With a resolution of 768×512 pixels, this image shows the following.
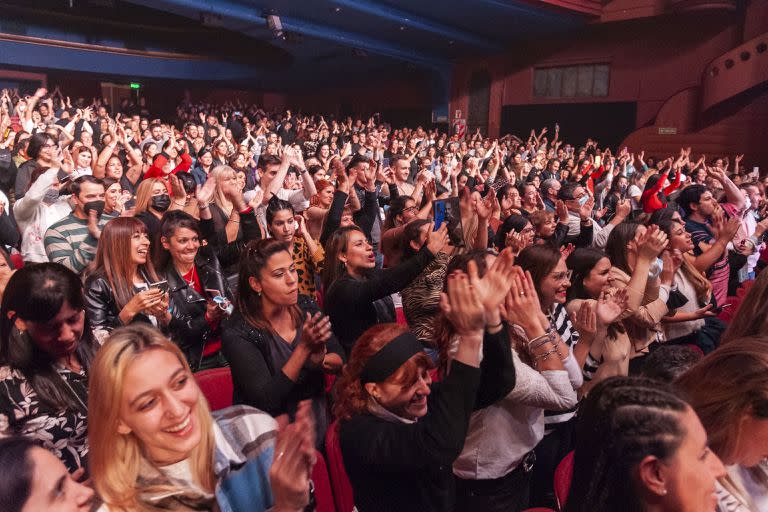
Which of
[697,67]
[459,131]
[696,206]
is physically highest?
[697,67]

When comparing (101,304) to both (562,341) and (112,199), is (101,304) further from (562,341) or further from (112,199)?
(562,341)

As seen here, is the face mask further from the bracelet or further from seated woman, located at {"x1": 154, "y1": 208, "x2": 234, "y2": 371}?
the bracelet

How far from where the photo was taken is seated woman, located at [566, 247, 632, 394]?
2.10m

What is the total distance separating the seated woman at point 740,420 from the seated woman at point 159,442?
0.99 meters

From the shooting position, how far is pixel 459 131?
16391 mm

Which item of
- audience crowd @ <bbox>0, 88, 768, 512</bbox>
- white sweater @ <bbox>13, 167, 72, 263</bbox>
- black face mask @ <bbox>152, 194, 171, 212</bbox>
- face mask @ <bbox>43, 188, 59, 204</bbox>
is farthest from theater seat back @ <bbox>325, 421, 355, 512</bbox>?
face mask @ <bbox>43, 188, 59, 204</bbox>

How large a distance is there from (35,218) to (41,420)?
249 centimetres

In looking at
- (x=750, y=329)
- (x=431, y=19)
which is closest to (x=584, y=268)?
(x=750, y=329)

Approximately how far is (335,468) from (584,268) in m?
1.63

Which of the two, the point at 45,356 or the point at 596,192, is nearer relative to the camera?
the point at 45,356

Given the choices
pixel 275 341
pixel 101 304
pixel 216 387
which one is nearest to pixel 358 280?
pixel 275 341

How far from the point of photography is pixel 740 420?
1.30 meters

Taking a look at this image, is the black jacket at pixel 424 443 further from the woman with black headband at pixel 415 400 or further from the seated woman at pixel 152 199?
the seated woman at pixel 152 199

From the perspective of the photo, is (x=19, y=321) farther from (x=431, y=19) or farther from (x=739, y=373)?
(x=431, y=19)
